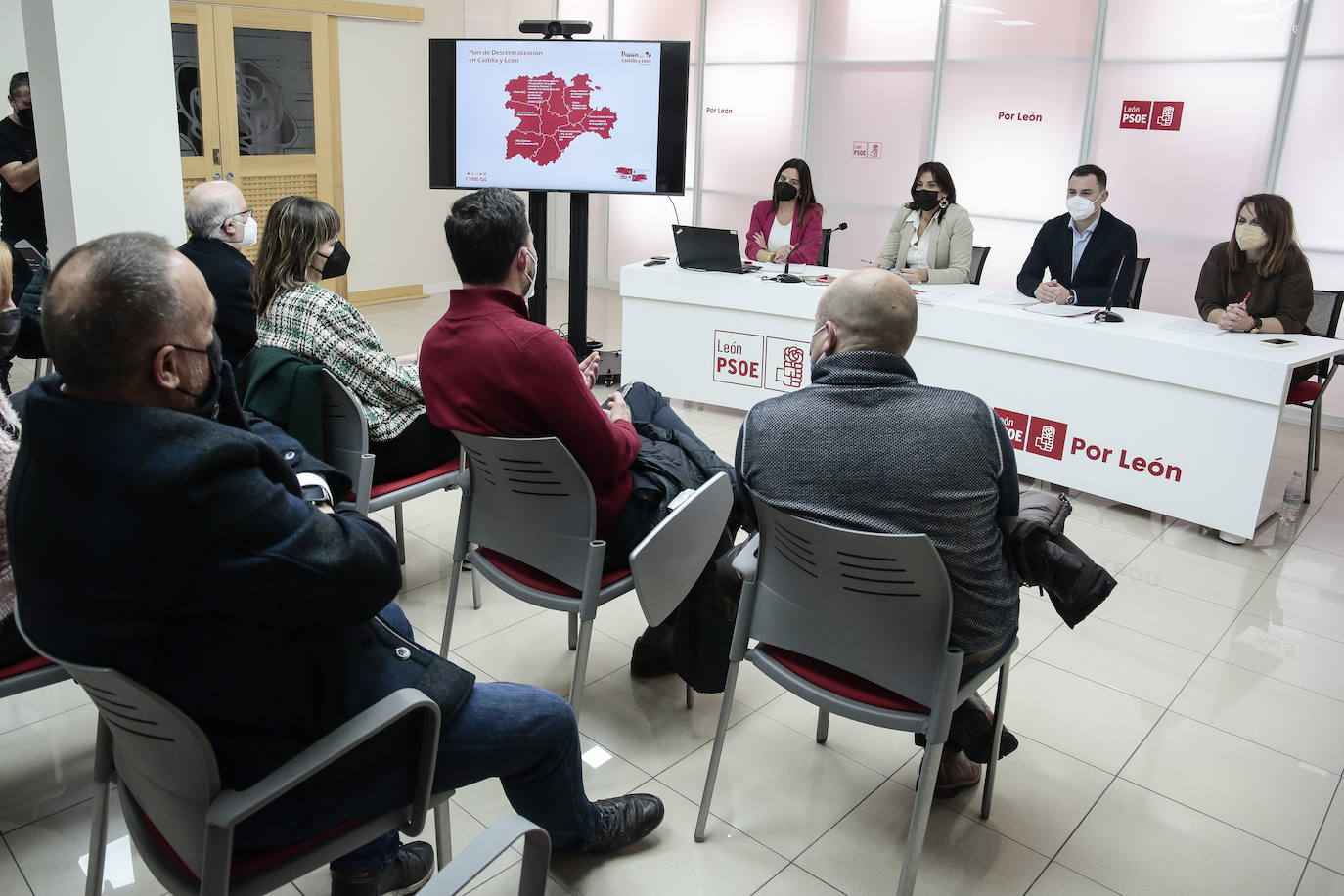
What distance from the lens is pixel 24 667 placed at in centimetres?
188

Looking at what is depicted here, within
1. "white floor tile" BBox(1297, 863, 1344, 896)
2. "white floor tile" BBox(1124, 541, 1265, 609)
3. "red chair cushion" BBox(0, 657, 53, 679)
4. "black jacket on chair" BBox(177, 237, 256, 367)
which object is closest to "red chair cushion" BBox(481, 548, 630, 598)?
"red chair cushion" BBox(0, 657, 53, 679)

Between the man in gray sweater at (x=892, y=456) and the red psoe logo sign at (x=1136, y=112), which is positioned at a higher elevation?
the red psoe logo sign at (x=1136, y=112)

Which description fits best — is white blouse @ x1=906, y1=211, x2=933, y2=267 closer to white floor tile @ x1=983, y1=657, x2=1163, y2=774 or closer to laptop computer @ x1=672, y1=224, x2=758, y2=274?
laptop computer @ x1=672, y1=224, x2=758, y2=274

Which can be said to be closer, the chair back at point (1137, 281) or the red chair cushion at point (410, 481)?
the red chair cushion at point (410, 481)

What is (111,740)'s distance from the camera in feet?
5.30

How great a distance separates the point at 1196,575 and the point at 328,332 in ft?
10.2

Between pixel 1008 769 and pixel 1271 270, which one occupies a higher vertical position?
pixel 1271 270

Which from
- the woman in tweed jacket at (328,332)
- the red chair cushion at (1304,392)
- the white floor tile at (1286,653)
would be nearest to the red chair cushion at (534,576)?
the woman in tweed jacket at (328,332)

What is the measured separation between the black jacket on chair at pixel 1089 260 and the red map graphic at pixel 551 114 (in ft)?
7.44

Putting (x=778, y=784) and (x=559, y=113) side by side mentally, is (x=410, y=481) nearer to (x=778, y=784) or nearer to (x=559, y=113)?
(x=778, y=784)

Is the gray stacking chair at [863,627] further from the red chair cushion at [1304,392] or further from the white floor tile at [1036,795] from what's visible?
the red chair cushion at [1304,392]

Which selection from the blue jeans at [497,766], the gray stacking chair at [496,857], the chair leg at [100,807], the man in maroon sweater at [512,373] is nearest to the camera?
the gray stacking chair at [496,857]

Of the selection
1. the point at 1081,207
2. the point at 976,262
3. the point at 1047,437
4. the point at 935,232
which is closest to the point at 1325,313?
the point at 1081,207

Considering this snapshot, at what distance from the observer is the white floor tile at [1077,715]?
2584 mm
